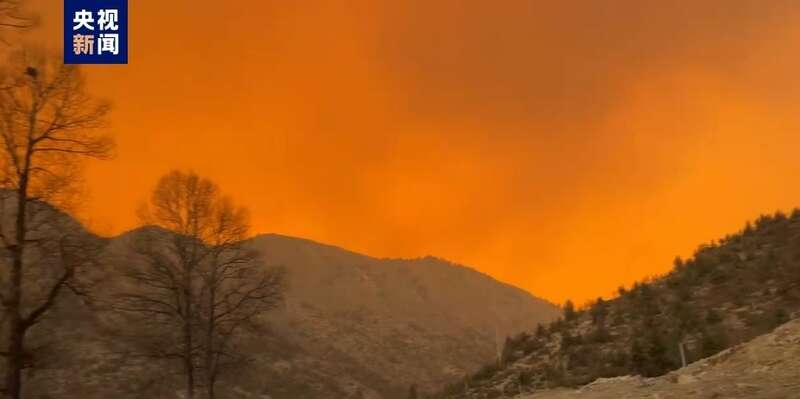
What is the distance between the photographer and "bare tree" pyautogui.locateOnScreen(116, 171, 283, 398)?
110 ft

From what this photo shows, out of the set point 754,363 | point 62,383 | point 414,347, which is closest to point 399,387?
point 414,347

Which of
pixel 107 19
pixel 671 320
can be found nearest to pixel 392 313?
pixel 671 320

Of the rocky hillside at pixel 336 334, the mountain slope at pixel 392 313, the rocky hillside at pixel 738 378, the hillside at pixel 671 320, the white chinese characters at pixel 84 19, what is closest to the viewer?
the rocky hillside at pixel 738 378

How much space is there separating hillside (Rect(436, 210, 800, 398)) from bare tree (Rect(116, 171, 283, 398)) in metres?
14.5

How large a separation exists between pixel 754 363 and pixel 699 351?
38.5 ft

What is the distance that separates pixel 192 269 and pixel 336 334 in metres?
60.3

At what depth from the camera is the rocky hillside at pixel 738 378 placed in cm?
1439

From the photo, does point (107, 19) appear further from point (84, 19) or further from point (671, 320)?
point (671, 320)

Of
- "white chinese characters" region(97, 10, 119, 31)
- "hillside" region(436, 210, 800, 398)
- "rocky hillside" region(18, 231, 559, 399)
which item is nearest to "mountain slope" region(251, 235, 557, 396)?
"rocky hillside" region(18, 231, 559, 399)

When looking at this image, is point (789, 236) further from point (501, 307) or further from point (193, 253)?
point (501, 307)

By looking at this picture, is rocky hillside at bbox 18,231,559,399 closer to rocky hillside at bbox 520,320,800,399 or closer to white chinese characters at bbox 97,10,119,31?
white chinese characters at bbox 97,10,119,31

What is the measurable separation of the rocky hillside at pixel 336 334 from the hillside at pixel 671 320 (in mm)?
16722

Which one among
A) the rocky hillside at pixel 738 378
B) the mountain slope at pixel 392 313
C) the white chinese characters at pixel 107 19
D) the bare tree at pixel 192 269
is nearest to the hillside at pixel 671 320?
the rocky hillside at pixel 738 378

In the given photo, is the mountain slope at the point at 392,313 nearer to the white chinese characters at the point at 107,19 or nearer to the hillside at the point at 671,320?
the hillside at the point at 671,320
